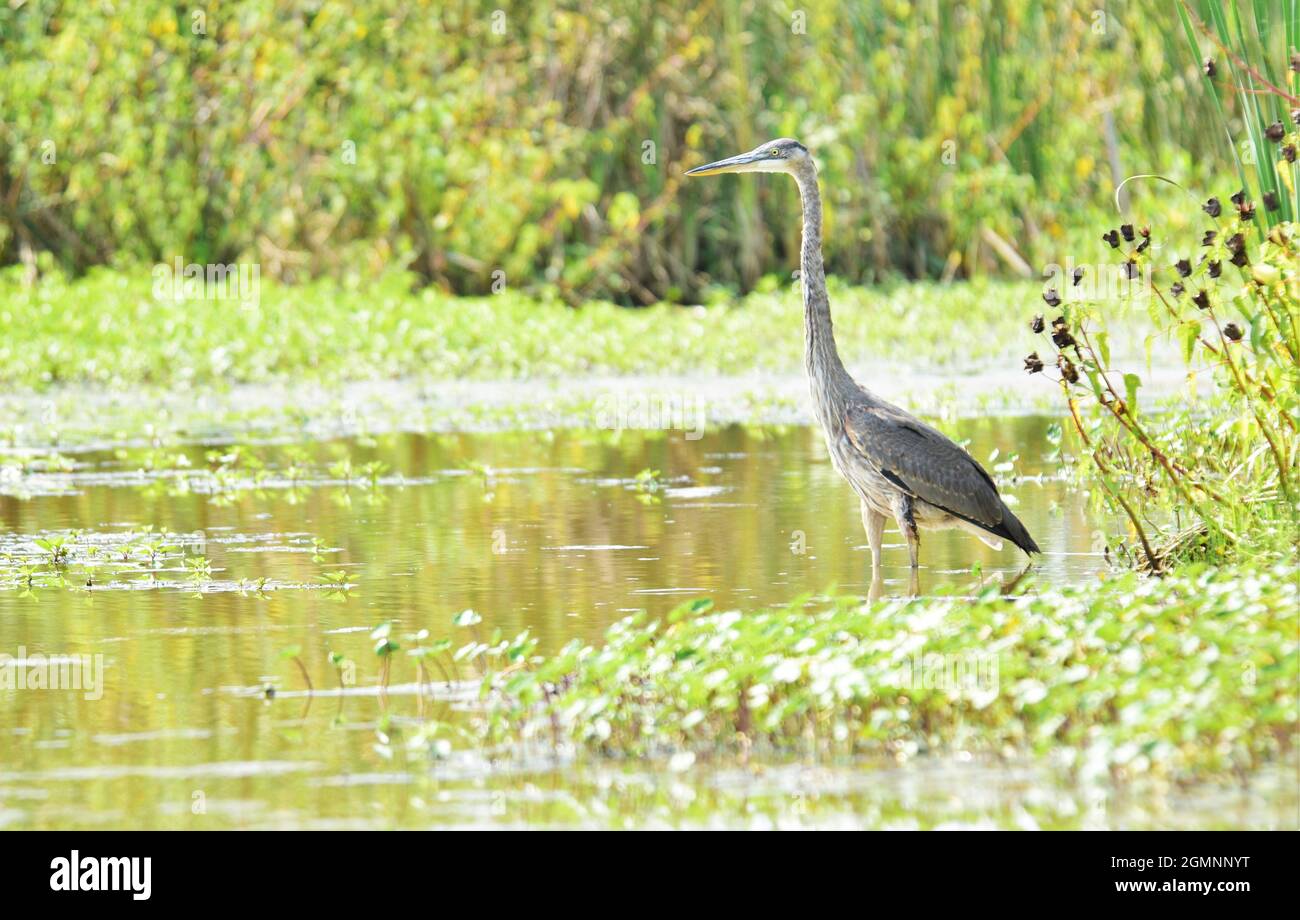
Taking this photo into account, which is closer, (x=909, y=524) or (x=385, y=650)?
(x=385, y=650)

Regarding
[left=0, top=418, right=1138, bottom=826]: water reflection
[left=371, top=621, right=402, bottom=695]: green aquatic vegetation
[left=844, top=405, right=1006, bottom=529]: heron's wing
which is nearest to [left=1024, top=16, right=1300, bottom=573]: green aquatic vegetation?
[left=844, top=405, right=1006, bottom=529]: heron's wing

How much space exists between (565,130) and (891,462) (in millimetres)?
14488

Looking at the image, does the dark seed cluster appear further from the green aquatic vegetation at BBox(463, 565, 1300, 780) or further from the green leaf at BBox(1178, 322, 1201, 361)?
the green aquatic vegetation at BBox(463, 565, 1300, 780)

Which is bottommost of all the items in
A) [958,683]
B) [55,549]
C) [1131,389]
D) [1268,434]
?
[958,683]

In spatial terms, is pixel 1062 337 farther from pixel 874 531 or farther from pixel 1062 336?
pixel 874 531

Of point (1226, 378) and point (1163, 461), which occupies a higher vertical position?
point (1226, 378)

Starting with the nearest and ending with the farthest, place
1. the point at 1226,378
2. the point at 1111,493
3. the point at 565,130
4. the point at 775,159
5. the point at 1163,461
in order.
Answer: the point at 1163,461 → the point at 1226,378 → the point at 1111,493 → the point at 775,159 → the point at 565,130

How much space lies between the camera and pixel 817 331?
9719mm

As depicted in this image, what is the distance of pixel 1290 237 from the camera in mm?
8320

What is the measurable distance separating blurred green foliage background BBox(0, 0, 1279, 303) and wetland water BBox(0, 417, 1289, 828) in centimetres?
778

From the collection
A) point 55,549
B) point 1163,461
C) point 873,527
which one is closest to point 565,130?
point 55,549

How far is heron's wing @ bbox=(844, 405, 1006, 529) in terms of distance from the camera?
923cm

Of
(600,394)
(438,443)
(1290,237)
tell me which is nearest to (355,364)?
(600,394)
